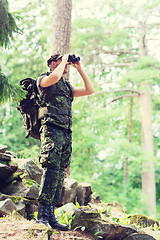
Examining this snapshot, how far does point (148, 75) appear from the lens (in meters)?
13.0

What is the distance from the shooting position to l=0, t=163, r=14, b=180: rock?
17.1 feet

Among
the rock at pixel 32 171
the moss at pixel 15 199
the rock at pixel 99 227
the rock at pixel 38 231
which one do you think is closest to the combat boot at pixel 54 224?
the rock at pixel 99 227

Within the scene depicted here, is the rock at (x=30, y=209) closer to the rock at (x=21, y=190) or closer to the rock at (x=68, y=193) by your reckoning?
the rock at (x=21, y=190)

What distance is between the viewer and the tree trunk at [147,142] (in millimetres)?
13266

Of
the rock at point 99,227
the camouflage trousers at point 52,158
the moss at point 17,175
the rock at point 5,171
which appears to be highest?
the camouflage trousers at point 52,158

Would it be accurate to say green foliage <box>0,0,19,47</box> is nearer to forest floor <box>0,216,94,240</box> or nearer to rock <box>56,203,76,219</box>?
forest floor <box>0,216,94,240</box>

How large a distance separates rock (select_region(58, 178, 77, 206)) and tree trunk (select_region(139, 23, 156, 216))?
24.1 ft

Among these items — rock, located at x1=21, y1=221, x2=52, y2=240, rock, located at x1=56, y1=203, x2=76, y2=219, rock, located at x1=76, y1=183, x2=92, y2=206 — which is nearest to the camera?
rock, located at x1=21, y1=221, x2=52, y2=240

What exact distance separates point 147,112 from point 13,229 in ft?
40.5

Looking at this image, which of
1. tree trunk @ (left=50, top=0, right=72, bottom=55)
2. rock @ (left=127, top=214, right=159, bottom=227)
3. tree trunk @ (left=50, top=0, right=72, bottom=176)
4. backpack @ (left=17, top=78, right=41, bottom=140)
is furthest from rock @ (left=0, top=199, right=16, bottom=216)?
tree trunk @ (left=50, top=0, right=72, bottom=55)

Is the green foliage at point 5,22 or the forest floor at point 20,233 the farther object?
the green foliage at point 5,22

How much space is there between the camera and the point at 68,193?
5625 mm

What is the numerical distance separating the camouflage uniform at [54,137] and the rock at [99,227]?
1.54ft

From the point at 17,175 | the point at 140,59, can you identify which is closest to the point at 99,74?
the point at 140,59
